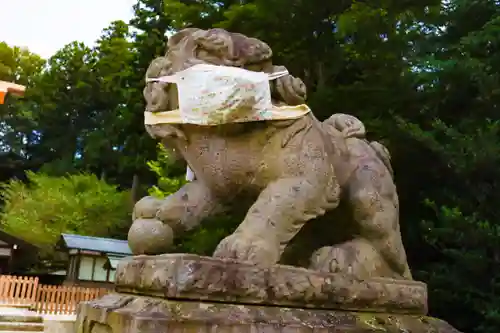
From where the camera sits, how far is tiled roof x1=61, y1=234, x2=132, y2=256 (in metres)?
10.1

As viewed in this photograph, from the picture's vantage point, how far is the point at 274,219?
143 cm

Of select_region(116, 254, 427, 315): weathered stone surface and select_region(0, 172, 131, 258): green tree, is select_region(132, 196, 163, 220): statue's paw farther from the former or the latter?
select_region(0, 172, 131, 258): green tree

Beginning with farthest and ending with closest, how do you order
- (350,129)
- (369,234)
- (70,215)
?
(70,215), (350,129), (369,234)

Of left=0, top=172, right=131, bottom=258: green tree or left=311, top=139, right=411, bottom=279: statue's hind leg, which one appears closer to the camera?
left=311, top=139, right=411, bottom=279: statue's hind leg

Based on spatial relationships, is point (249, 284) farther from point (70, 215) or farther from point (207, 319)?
point (70, 215)

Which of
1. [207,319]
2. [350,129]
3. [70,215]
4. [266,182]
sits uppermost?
[70,215]

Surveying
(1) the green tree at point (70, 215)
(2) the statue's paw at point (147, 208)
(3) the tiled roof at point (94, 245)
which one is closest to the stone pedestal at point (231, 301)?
(2) the statue's paw at point (147, 208)

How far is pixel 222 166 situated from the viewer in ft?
5.03

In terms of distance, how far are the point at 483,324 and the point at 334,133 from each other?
2.75m

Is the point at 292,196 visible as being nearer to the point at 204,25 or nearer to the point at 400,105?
the point at 400,105

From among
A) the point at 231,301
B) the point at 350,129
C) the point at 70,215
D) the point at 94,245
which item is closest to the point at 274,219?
the point at 231,301

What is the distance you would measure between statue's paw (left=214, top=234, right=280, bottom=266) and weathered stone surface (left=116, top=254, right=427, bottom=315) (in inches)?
1.3

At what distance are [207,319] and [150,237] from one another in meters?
0.36

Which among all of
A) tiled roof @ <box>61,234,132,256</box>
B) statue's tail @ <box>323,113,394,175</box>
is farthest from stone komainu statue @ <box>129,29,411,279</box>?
tiled roof @ <box>61,234,132,256</box>
